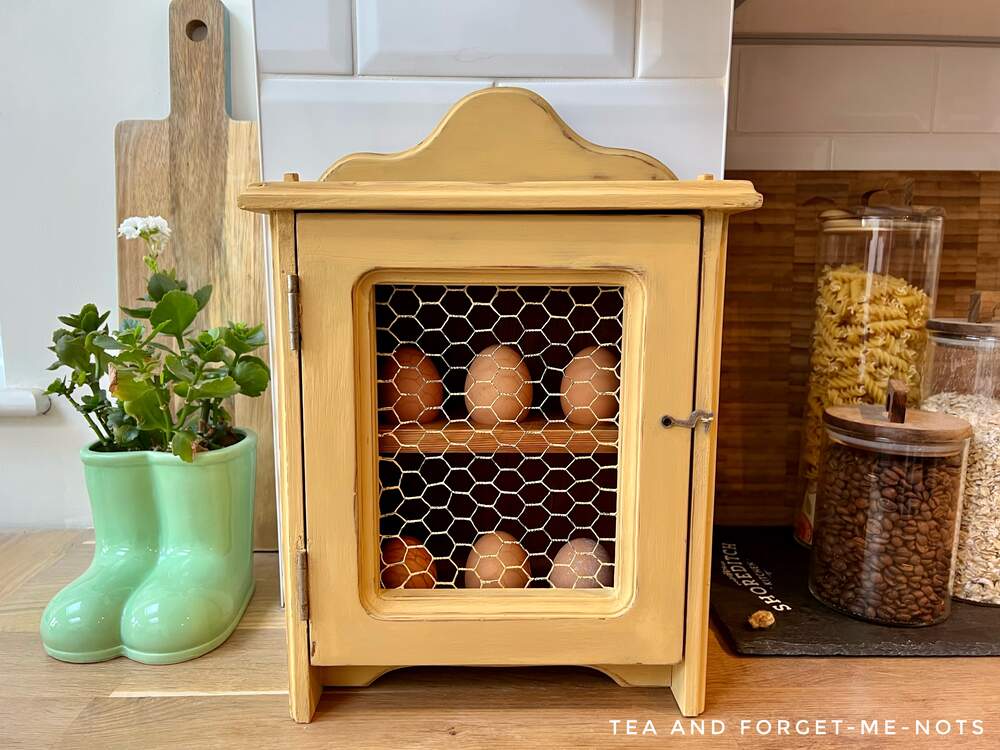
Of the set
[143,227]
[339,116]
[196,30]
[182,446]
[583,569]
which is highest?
[196,30]

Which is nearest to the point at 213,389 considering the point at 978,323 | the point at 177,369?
the point at 177,369

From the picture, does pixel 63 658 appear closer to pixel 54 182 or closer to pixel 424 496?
pixel 424 496

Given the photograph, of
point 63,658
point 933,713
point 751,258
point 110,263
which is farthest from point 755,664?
point 110,263

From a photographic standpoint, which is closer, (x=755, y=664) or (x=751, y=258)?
(x=755, y=664)

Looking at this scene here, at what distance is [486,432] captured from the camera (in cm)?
65

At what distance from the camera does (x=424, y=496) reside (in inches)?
29.0

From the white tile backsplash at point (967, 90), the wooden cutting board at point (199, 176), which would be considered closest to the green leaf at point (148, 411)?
the wooden cutting board at point (199, 176)

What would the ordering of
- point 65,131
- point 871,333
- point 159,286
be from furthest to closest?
1. point 65,131
2. point 871,333
3. point 159,286

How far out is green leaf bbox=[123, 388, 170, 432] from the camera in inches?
28.8

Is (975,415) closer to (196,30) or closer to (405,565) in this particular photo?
(405,565)

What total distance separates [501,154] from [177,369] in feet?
1.28

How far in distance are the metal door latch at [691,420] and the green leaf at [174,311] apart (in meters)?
0.48

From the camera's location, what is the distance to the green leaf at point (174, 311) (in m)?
0.72

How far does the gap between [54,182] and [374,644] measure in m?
0.80
